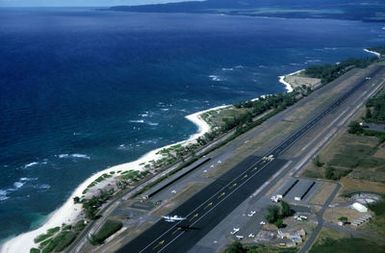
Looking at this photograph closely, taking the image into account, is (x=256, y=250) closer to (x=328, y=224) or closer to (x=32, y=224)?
(x=328, y=224)

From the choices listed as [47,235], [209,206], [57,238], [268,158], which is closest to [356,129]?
[268,158]

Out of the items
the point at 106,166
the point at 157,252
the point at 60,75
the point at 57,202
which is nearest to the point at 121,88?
the point at 60,75

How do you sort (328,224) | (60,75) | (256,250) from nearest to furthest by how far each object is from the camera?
1. (256,250)
2. (328,224)
3. (60,75)

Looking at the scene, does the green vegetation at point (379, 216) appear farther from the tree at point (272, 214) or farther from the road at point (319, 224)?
the tree at point (272, 214)

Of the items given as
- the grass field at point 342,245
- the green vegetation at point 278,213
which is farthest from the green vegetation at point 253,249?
the green vegetation at point 278,213

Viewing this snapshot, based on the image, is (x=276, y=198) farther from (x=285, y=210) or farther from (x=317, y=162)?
(x=317, y=162)

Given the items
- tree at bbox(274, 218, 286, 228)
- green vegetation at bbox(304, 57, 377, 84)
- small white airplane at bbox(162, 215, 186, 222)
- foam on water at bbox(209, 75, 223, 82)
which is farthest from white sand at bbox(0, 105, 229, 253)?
green vegetation at bbox(304, 57, 377, 84)

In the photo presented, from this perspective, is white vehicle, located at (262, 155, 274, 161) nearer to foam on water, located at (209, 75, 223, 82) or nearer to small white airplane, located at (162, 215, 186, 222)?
small white airplane, located at (162, 215, 186, 222)
